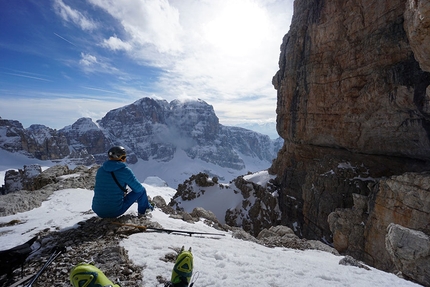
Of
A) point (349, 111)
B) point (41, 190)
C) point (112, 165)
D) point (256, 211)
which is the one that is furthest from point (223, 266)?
point (256, 211)

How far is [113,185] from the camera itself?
623 cm

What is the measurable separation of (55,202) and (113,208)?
5.17 metres

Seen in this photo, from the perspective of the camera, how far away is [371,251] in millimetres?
18922

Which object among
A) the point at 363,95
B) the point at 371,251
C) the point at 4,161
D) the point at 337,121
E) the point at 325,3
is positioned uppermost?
the point at 325,3

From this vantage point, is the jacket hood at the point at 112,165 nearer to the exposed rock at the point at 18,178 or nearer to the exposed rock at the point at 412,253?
the exposed rock at the point at 412,253

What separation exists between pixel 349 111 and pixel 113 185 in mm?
30960

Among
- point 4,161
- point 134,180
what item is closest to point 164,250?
point 134,180

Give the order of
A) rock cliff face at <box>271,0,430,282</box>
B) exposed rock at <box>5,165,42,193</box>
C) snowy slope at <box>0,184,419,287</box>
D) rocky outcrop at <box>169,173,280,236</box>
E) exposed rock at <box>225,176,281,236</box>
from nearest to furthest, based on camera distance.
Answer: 1. snowy slope at <box>0,184,419,287</box>
2. rock cliff face at <box>271,0,430,282</box>
3. exposed rock at <box>5,165,42,193</box>
4. exposed rock at <box>225,176,281,236</box>
5. rocky outcrop at <box>169,173,280,236</box>

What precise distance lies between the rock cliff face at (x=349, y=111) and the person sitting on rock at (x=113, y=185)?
16310mm

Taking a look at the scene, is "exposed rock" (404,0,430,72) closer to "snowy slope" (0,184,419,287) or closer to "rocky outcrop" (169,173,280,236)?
"snowy slope" (0,184,419,287)

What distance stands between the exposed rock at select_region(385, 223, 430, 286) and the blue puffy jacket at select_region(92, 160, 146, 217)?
13.1m

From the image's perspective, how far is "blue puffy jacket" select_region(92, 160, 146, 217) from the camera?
6.18m

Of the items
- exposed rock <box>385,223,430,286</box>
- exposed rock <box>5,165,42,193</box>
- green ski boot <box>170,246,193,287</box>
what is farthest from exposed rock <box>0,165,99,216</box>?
exposed rock <box>5,165,42,193</box>

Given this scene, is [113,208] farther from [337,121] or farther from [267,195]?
[267,195]
